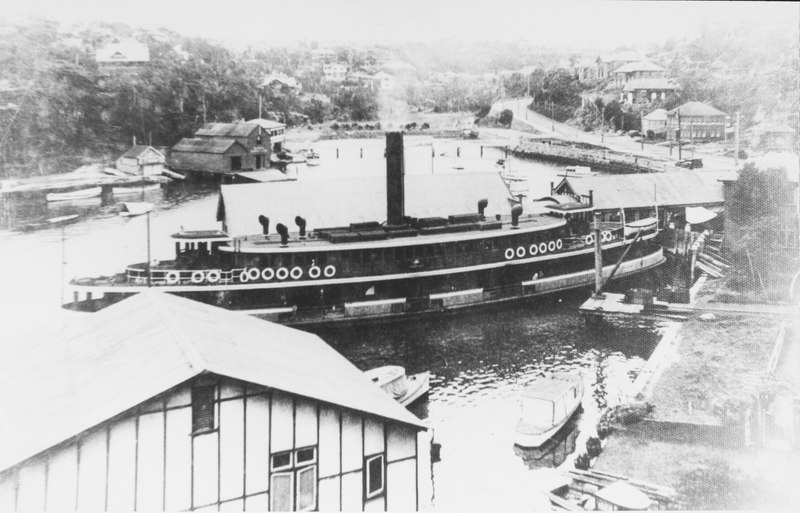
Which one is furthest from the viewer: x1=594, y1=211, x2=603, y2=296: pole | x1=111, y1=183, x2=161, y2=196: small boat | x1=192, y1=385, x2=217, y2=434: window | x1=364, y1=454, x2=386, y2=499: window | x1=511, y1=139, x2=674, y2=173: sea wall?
x1=594, y1=211, x2=603, y2=296: pole

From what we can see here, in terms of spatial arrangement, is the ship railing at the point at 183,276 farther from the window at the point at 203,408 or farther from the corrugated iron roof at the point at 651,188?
the corrugated iron roof at the point at 651,188

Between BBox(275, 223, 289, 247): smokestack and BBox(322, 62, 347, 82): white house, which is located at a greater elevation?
BBox(322, 62, 347, 82): white house

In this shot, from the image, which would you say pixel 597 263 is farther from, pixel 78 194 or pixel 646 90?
pixel 78 194

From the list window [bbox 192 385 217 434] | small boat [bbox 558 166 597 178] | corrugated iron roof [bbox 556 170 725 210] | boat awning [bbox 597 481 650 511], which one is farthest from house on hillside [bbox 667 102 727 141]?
window [bbox 192 385 217 434]

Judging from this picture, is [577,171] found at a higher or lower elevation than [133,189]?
higher

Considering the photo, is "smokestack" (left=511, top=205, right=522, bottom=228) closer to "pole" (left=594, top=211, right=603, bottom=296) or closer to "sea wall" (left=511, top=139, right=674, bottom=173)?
"sea wall" (left=511, top=139, right=674, bottom=173)

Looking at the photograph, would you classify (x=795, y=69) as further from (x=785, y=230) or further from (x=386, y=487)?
(x=386, y=487)

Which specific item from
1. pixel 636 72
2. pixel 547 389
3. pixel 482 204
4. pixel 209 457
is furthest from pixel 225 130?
pixel 636 72

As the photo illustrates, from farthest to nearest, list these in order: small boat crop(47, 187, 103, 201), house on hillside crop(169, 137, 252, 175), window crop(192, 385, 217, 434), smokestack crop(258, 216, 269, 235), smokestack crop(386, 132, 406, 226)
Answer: smokestack crop(386, 132, 406, 226), smokestack crop(258, 216, 269, 235), house on hillside crop(169, 137, 252, 175), small boat crop(47, 187, 103, 201), window crop(192, 385, 217, 434)
